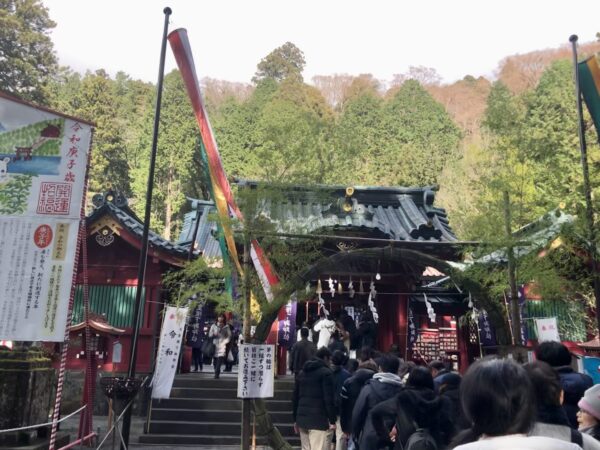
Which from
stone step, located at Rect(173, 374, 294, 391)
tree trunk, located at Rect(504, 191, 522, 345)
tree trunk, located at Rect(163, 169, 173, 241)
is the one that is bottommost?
stone step, located at Rect(173, 374, 294, 391)

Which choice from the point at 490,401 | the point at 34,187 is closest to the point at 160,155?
the point at 34,187

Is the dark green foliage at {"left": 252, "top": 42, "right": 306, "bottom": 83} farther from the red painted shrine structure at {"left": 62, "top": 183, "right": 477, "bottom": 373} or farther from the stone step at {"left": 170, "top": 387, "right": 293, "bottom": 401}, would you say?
the stone step at {"left": 170, "top": 387, "right": 293, "bottom": 401}

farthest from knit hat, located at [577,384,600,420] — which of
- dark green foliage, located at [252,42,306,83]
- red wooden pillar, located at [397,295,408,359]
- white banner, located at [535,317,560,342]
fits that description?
dark green foliage, located at [252,42,306,83]

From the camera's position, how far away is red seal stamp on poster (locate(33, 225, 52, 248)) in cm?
729

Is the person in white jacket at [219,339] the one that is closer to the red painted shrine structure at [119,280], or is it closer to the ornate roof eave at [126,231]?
the red painted shrine structure at [119,280]

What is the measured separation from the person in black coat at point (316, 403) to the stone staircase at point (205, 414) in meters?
3.25

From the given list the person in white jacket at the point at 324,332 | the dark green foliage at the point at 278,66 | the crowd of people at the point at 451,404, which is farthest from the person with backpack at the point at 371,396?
the dark green foliage at the point at 278,66

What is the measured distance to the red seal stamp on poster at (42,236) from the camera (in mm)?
7293

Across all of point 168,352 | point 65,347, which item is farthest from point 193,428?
point 65,347

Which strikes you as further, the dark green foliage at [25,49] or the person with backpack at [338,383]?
the dark green foliage at [25,49]

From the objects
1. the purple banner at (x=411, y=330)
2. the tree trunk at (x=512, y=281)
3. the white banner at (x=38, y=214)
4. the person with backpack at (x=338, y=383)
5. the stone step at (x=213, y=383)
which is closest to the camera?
the white banner at (x=38, y=214)

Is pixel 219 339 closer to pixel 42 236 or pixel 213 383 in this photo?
pixel 213 383

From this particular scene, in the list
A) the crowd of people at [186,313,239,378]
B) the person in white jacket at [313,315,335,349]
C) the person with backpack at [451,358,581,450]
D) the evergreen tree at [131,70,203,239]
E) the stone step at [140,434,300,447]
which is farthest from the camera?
the evergreen tree at [131,70,203,239]

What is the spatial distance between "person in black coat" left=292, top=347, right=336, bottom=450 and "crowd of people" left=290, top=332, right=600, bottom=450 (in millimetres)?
14
